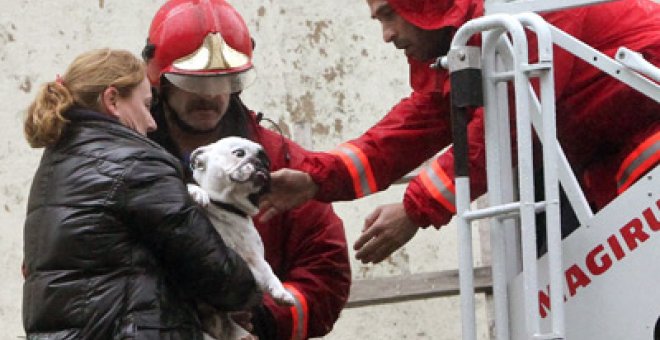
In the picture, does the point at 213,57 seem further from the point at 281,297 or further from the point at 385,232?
the point at 281,297

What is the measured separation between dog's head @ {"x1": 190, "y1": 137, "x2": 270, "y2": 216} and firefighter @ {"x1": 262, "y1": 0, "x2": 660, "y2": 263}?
450mm

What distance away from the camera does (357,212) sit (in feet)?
26.2

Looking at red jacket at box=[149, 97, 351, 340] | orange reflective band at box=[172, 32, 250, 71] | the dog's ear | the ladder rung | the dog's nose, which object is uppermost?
orange reflective band at box=[172, 32, 250, 71]

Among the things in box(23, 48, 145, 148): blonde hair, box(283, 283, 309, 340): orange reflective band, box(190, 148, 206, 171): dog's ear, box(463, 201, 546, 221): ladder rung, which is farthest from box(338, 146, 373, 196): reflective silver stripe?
box(463, 201, 546, 221): ladder rung

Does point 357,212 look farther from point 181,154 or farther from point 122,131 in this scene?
point 122,131

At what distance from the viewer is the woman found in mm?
3883

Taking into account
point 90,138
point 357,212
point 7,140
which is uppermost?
point 90,138

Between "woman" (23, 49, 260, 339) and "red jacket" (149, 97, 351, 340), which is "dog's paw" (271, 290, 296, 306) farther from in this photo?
"red jacket" (149, 97, 351, 340)

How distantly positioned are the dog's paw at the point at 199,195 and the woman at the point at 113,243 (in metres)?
0.11

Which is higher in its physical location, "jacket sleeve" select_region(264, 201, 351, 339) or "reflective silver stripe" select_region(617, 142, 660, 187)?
"reflective silver stripe" select_region(617, 142, 660, 187)

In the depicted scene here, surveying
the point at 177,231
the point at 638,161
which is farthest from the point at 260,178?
the point at 638,161

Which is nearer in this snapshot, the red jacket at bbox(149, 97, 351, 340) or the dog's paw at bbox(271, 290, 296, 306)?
the dog's paw at bbox(271, 290, 296, 306)

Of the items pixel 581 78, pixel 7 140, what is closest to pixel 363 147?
pixel 581 78

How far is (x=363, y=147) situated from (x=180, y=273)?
0.94m
